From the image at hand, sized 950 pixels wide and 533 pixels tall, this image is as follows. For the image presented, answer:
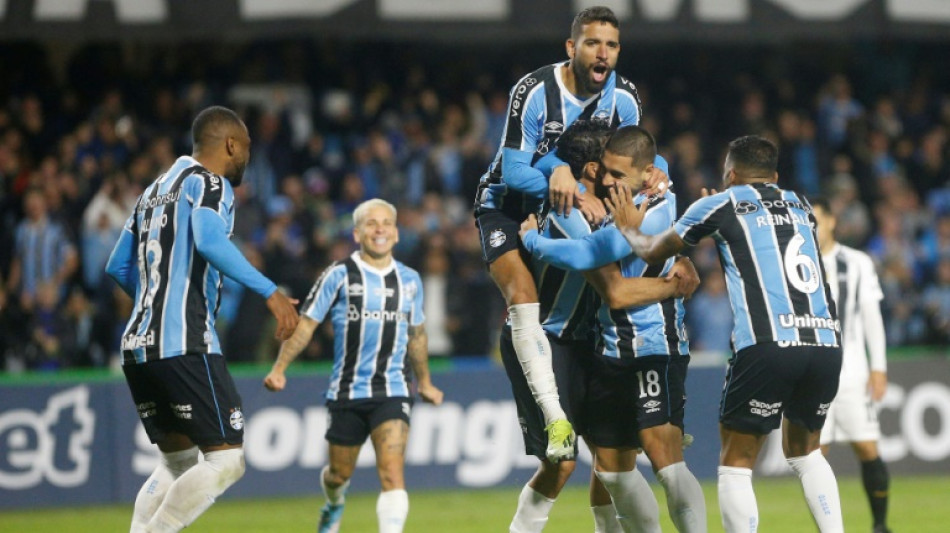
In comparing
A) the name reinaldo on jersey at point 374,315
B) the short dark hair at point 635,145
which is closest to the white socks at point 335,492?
the name reinaldo on jersey at point 374,315

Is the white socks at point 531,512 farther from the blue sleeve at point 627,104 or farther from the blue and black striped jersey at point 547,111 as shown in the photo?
the blue sleeve at point 627,104

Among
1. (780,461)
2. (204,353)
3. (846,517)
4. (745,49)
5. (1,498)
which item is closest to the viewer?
(204,353)

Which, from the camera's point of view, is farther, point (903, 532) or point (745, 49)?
point (745, 49)

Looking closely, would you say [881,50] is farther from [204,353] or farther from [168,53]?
[204,353]

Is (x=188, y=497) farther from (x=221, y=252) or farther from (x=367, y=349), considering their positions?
(x=367, y=349)

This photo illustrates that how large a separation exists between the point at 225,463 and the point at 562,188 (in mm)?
2109

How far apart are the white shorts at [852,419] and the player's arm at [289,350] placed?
3.54 metres

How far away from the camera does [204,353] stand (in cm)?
691

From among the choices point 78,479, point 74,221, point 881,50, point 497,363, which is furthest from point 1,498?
point 881,50

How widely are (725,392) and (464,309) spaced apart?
695 centimetres

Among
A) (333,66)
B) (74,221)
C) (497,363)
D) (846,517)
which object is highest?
(333,66)

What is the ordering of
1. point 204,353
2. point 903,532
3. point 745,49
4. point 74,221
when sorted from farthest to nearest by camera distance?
point 745,49 → point 74,221 → point 903,532 → point 204,353

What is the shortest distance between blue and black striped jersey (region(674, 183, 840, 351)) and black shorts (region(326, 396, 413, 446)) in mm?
2673

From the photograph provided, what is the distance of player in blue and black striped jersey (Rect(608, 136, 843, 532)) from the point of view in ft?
22.1
